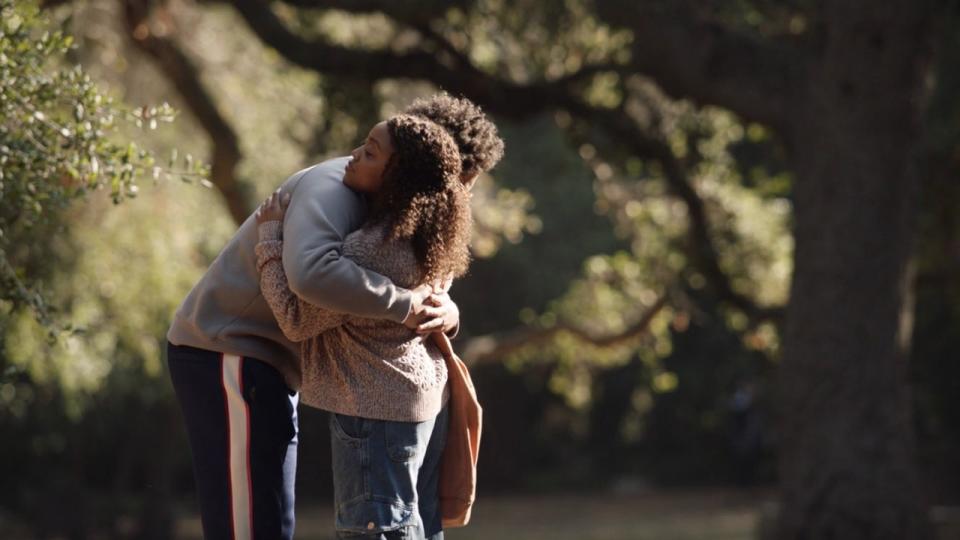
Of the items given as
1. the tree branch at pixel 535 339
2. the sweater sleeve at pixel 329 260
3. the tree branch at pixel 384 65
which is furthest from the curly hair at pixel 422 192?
the tree branch at pixel 535 339

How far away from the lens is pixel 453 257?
4.02 m

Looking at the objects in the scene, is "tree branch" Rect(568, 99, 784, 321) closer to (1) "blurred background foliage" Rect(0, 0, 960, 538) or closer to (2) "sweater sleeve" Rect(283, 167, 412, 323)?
(1) "blurred background foliage" Rect(0, 0, 960, 538)

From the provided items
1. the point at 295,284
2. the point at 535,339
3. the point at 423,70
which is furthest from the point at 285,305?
the point at 535,339

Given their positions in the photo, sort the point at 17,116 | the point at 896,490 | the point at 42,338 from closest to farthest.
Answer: the point at 17,116 < the point at 896,490 < the point at 42,338

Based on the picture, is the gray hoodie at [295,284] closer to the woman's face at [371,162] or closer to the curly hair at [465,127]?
the woman's face at [371,162]

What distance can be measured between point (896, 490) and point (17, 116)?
244 inches

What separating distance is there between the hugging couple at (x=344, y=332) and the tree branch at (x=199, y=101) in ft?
24.5

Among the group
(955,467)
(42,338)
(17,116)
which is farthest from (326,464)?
(17,116)

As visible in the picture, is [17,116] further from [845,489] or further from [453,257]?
[845,489]

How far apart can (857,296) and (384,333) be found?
5926mm

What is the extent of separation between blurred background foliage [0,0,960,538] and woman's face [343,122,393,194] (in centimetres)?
125

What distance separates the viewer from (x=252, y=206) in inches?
450

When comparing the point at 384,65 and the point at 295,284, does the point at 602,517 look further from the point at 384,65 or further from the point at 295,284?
the point at 295,284

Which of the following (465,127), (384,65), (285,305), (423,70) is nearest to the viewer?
(285,305)
